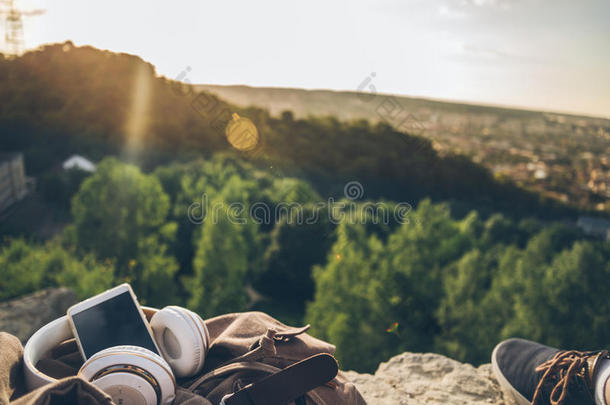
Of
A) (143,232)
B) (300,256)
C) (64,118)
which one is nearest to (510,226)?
(300,256)

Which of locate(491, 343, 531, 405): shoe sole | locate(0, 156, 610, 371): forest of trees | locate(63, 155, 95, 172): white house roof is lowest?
locate(0, 156, 610, 371): forest of trees

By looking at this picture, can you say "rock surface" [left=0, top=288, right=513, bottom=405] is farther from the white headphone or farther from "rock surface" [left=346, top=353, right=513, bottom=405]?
the white headphone

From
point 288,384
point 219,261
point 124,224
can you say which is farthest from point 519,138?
point 288,384

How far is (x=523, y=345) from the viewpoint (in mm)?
3229

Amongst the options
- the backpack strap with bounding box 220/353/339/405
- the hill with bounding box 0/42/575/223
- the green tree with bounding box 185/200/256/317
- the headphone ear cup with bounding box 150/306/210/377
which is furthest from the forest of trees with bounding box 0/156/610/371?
the backpack strap with bounding box 220/353/339/405

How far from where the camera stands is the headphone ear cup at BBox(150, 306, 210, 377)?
1901 millimetres

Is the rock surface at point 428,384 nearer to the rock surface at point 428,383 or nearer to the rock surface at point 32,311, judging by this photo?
the rock surface at point 428,383

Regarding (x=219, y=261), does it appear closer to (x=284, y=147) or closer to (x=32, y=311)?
(x=32, y=311)

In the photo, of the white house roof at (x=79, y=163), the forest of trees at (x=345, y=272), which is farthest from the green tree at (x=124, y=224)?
the white house roof at (x=79, y=163)

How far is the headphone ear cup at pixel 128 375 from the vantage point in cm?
160

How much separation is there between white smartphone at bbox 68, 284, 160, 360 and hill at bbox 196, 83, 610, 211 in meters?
10.4

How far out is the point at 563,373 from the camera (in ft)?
8.52

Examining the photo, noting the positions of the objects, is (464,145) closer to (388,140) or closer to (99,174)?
(388,140)

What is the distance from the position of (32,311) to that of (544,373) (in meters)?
5.51
